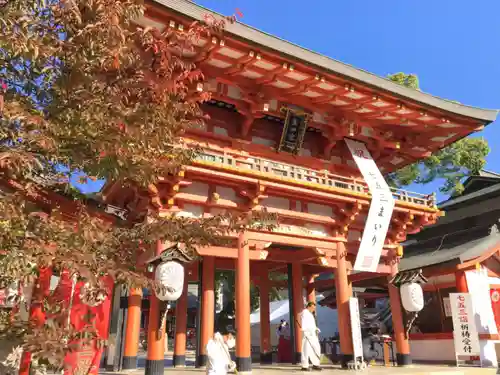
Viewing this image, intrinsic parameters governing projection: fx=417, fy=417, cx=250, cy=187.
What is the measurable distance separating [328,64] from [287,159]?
119 inches

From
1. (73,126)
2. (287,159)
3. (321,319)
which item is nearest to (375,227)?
(287,159)

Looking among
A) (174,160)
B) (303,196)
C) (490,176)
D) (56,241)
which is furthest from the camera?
(490,176)

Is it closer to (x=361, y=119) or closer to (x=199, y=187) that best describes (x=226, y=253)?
(x=199, y=187)

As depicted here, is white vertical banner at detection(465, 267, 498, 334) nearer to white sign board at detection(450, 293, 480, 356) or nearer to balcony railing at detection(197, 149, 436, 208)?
white sign board at detection(450, 293, 480, 356)

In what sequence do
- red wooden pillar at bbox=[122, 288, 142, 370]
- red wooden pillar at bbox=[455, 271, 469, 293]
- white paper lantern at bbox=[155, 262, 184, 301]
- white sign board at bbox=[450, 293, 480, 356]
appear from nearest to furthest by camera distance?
white paper lantern at bbox=[155, 262, 184, 301] → red wooden pillar at bbox=[122, 288, 142, 370] → white sign board at bbox=[450, 293, 480, 356] → red wooden pillar at bbox=[455, 271, 469, 293]

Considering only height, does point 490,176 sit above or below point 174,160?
above

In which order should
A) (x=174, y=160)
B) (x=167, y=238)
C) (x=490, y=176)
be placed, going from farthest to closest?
(x=490, y=176) → (x=174, y=160) → (x=167, y=238)

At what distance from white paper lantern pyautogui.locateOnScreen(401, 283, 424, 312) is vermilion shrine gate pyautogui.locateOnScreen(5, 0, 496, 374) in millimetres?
751

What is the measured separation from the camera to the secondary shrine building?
32.9 ft

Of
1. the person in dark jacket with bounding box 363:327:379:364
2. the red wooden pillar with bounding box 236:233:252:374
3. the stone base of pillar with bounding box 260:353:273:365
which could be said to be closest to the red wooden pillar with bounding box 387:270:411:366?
the person in dark jacket with bounding box 363:327:379:364

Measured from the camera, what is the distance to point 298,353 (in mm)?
13703

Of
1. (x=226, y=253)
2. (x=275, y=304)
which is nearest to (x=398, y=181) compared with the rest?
(x=275, y=304)

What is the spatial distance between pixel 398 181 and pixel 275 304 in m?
11.4

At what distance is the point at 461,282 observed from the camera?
13.9m
